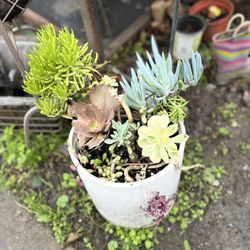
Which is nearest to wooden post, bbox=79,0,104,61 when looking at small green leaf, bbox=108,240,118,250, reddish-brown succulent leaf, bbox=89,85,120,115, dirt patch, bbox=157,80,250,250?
reddish-brown succulent leaf, bbox=89,85,120,115

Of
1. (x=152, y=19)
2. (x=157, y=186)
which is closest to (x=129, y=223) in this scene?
(x=157, y=186)

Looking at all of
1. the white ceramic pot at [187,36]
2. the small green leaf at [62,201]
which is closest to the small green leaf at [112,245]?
the small green leaf at [62,201]

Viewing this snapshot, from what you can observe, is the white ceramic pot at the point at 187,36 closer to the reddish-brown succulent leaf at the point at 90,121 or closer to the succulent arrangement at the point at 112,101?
the succulent arrangement at the point at 112,101

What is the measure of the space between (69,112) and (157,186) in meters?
0.43

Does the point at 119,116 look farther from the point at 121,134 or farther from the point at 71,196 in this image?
the point at 71,196

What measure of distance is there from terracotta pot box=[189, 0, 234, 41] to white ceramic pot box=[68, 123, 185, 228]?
1050mm

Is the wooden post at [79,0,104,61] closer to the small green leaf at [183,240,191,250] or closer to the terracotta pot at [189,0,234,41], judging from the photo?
the terracotta pot at [189,0,234,41]

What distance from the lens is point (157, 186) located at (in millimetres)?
1486

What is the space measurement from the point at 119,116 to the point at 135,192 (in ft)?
0.99

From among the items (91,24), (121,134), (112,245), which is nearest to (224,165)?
(112,245)

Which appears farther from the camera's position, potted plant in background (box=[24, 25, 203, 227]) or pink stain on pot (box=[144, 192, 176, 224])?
pink stain on pot (box=[144, 192, 176, 224])

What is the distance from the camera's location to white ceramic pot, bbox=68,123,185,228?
56.9 inches

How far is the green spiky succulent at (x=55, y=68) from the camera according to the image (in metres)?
1.31

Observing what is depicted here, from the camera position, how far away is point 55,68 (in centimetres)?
135
